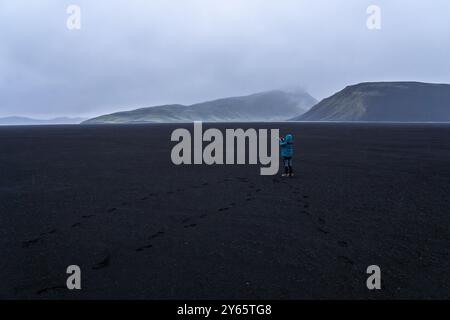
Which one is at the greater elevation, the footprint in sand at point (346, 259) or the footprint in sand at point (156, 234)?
the footprint in sand at point (156, 234)

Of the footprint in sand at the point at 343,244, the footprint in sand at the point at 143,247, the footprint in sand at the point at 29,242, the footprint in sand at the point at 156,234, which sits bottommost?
the footprint in sand at the point at 143,247

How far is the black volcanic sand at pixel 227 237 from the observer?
5336 mm

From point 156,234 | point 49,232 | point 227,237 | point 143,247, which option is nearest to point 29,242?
point 49,232

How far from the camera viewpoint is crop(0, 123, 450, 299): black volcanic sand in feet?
17.5

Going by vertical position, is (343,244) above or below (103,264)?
above

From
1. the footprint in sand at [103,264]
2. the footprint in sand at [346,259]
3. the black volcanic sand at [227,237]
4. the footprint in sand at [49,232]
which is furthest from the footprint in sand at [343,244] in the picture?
the footprint in sand at [49,232]

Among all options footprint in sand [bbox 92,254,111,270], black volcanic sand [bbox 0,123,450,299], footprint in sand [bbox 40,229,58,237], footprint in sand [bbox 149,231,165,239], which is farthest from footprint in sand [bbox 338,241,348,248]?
footprint in sand [bbox 40,229,58,237]

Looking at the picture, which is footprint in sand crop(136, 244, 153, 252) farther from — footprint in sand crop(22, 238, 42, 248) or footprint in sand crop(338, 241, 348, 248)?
footprint in sand crop(338, 241, 348, 248)

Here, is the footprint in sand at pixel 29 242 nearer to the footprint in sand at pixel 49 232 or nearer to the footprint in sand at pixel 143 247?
the footprint in sand at pixel 49 232

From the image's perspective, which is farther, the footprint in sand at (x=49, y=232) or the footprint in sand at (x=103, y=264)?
the footprint in sand at (x=49, y=232)

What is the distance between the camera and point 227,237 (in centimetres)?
746

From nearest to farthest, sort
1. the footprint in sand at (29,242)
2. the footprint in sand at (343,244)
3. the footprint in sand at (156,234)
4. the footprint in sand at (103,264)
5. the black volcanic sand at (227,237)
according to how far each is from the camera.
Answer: the black volcanic sand at (227,237), the footprint in sand at (103,264), the footprint in sand at (343,244), the footprint in sand at (29,242), the footprint in sand at (156,234)

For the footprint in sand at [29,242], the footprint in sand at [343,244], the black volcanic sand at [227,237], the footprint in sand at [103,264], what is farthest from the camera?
the footprint in sand at [29,242]

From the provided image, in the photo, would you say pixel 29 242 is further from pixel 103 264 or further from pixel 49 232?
pixel 103 264
